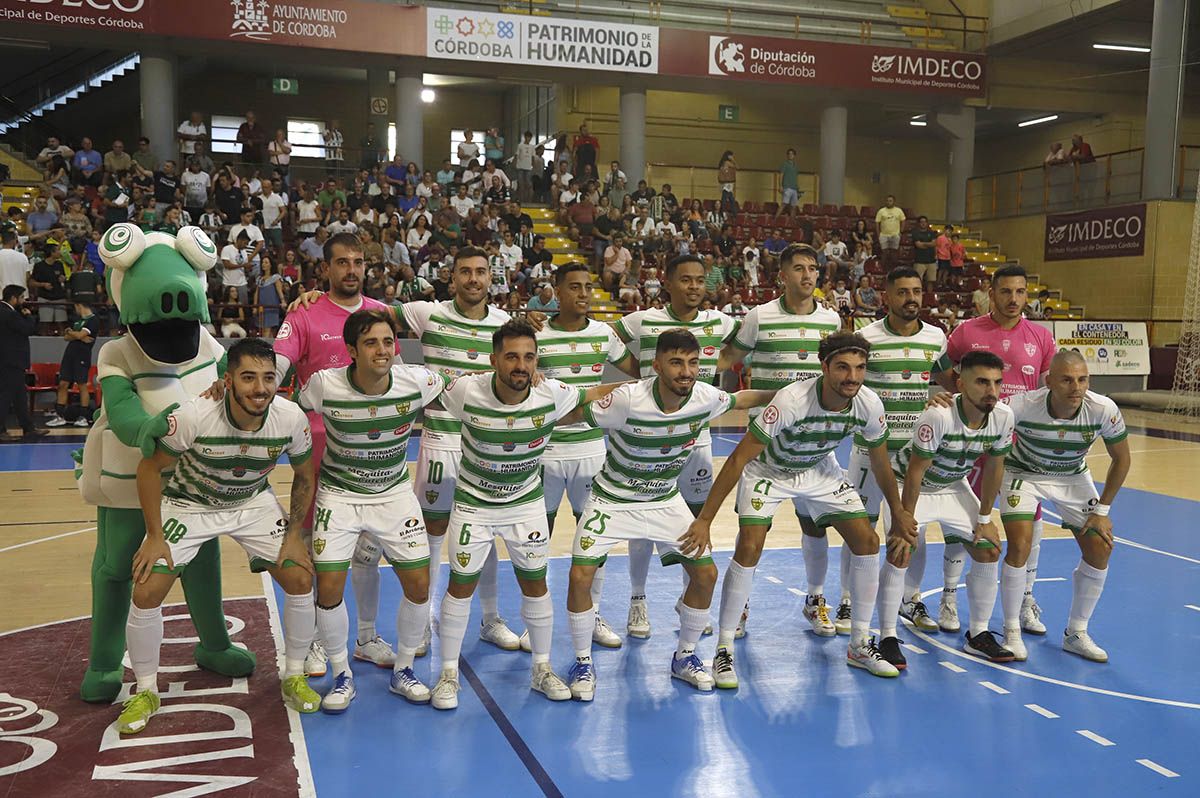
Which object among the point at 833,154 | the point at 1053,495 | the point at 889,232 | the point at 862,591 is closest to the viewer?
the point at 862,591

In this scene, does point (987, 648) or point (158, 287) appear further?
point (987, 648)

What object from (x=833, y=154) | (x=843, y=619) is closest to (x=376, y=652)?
(x=843, y=619)

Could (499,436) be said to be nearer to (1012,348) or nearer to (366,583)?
(366,583)

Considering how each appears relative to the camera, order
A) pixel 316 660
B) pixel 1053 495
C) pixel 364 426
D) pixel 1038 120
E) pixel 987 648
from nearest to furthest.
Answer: pixel 364 426
pixel 316 660
pixel 987 648
pixel 1053 495
pixel 1038 120

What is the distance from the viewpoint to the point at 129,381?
486 cm

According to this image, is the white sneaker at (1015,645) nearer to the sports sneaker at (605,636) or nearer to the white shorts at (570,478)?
the sports sneaker at (605,636)

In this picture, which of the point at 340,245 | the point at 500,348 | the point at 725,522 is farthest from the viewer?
the point at 725,522

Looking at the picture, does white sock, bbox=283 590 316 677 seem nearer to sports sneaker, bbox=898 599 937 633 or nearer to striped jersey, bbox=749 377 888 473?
striped jersey, bbox=749 377 888 473

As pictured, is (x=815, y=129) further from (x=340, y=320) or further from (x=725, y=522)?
(x=340, y=320)

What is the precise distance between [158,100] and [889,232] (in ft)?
54.4

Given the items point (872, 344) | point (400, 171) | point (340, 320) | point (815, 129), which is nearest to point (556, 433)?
point (340, 320)

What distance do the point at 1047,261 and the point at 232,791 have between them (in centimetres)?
2556

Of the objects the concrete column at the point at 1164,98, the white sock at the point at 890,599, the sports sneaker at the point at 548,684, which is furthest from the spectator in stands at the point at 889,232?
the sports sneaker at the point at 548,684

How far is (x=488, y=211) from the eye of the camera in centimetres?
1942
